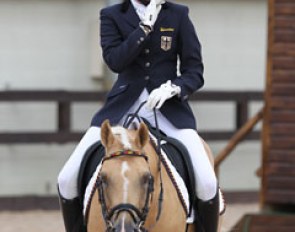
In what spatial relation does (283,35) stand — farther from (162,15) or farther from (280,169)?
(162,15)

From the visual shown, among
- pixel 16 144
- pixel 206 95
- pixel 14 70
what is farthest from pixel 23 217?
pixel 206 95

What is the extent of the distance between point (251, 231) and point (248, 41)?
4.21 m

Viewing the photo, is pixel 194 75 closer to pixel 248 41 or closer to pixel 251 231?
pixel 251 231

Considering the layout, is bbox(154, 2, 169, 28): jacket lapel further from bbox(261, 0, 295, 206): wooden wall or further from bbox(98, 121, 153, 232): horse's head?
bbox(261, 0, 295, 206): wooden wall

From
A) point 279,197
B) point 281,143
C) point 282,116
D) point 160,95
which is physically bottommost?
point 279,197

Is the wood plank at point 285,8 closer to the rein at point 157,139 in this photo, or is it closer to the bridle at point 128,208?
the rein at point 157,139

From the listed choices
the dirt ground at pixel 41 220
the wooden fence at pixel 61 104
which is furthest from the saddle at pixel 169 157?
the wooden fence at pixel 61 104

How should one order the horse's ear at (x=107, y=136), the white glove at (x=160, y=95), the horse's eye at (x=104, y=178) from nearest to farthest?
the horse's eye at (x=104, y=178), the horse's ear at (x=107, y=136), the white glove at (x=160, y=95)

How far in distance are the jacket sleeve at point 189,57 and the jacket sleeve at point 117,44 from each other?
368 millimetres

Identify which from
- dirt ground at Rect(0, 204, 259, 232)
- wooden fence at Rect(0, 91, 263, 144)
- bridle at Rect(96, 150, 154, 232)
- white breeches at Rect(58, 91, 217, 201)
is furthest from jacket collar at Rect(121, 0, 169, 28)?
wooden fence at Rect(0, 91, 263, 144)

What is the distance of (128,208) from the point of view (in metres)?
5.74

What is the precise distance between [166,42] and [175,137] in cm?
59

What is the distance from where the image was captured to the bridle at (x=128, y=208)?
575 cm

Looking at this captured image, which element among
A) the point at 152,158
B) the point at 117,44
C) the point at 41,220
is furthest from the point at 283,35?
the point at 152,158
